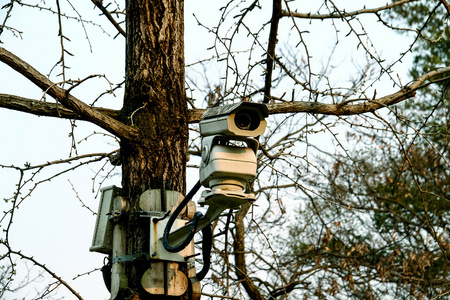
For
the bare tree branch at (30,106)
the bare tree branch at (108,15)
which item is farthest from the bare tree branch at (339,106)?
the bare tree branch at (108,15)

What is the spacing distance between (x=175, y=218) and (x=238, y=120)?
538mm

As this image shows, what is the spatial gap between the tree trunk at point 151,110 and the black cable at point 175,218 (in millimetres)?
165

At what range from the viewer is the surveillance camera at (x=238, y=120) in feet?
7.20

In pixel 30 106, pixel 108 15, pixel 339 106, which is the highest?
pixel 108 15

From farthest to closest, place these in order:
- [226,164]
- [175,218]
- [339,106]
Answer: [339,106]
[175,218]
[226,164]

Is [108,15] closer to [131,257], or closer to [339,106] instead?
[339,106]

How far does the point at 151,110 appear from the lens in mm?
2875

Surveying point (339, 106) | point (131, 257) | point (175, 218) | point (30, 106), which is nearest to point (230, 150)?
point (175, 218)

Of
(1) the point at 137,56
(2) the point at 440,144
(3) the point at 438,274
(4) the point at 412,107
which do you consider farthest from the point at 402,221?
(1) the point at 137,56

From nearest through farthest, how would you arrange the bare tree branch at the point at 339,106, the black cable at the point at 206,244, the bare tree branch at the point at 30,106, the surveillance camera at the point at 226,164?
the surveillance camera at the point at 226,164
the black cable at the point at 206,244
the bare tree branch at the point at 30,106
the bare tree branch at the point at 339,106

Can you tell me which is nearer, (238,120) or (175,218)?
(238,120)

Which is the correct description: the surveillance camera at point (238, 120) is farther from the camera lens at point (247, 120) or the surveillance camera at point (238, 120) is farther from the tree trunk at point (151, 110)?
the tree trunk at point (151, 110)

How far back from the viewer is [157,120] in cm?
286

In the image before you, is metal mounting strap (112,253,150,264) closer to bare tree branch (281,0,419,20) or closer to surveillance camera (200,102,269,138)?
surveillance camera (200,102,269,138)
